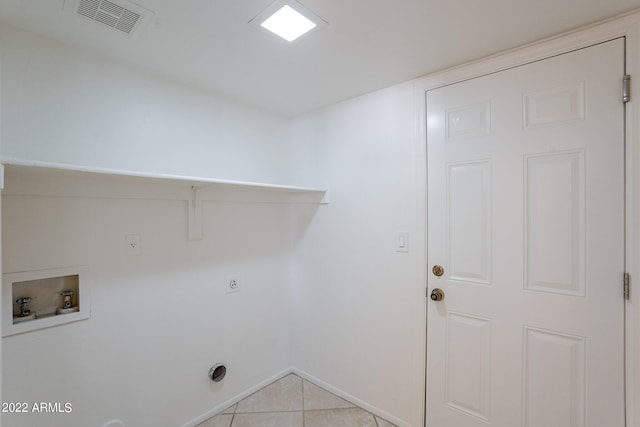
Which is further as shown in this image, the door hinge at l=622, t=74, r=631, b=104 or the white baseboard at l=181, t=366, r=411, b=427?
the white baseboard at l=181, t=366, r=411, b=427

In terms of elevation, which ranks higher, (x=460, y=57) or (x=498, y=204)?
(x=460, y=57)

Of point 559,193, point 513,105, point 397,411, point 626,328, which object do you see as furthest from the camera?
point 397,411

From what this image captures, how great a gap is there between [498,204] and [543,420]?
3.49 feet

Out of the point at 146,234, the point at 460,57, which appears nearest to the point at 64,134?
the point at 146,234

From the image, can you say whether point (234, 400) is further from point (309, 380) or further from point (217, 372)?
point (309, 380)

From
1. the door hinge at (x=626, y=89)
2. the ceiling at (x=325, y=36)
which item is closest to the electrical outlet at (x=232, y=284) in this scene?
the ceiling at (x=325, y=36)

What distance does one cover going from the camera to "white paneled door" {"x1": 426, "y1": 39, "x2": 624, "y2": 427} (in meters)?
1.26

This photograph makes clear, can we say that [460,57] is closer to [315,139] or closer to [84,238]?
[315,139]

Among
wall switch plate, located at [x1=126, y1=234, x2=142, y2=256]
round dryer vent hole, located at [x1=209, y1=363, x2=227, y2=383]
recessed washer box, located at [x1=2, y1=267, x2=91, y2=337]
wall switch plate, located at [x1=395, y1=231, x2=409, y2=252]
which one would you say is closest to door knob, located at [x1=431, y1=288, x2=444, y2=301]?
wall switch plate, located at [x1=395, y1=231, x2=409, y2=252]

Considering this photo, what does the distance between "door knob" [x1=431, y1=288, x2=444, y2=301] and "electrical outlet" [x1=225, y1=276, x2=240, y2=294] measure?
4.47ft

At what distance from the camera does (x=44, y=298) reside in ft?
4.69

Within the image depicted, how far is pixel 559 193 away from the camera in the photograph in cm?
136

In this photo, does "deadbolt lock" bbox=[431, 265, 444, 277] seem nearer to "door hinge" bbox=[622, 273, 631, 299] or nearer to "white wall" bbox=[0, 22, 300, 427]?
"door hinge" bbox=[622, 273, 631, 299]

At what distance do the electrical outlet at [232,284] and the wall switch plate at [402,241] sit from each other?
1.18 m
